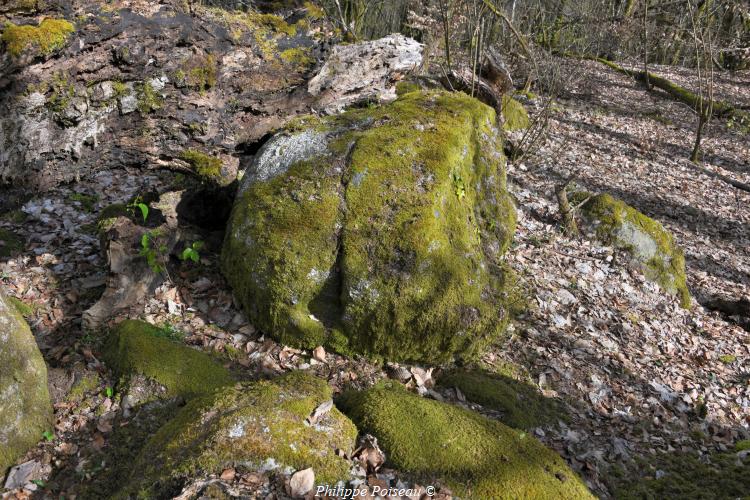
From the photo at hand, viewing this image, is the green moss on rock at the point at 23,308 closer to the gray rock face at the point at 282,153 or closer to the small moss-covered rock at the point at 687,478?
the gray rock face at the point at 282,153

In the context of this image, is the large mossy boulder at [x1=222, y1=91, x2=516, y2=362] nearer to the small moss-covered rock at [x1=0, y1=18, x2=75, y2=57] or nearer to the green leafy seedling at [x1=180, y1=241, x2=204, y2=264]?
the green leafy seedling at [x1=180, y1=241, x2=204, y2=264]

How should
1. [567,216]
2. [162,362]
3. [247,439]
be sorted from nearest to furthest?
1. [247,439]
2. [162,362]
3. [567,216]

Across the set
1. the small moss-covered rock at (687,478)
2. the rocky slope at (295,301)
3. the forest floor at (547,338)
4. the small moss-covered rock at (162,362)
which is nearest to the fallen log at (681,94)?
the forest floor at (547,338)

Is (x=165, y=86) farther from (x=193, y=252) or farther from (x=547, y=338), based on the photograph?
(x=547, y=338)

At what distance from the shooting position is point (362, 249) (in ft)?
13.1

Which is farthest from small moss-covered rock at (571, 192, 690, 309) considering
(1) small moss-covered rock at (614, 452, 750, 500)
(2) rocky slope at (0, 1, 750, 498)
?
(1) small moss-covered rock at (614, 452, 750, 500)

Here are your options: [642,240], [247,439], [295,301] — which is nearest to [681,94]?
[642,240]

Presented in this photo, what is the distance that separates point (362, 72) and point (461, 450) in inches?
213

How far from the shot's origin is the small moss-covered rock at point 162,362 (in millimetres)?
3482

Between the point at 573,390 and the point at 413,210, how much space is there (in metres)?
2.33

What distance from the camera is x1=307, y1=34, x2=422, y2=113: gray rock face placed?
6.45 m

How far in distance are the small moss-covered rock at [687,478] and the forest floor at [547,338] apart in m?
0.08

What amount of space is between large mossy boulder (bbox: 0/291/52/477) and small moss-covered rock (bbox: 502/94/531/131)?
29.4 feet

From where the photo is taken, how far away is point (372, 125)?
183 inches
